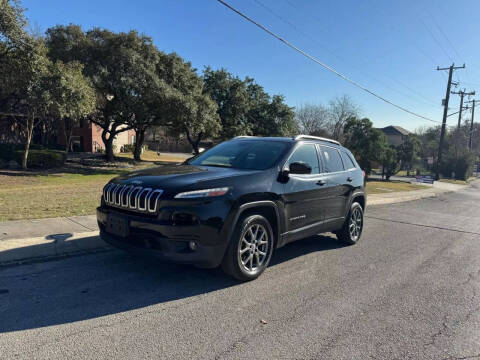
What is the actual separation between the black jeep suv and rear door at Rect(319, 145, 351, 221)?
0.11 ft

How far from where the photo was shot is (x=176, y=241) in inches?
142

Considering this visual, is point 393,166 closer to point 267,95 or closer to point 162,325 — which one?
point 267,95

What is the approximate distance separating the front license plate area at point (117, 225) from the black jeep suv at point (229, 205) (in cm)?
1

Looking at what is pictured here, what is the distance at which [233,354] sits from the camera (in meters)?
2.72

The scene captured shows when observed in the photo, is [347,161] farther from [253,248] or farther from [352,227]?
[253,248]

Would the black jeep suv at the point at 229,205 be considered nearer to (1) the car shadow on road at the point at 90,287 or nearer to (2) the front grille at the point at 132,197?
(2) the front grille at the point at 132,197

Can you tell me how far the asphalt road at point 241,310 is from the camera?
9.21 ft

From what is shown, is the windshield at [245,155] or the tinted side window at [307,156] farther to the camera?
the tinted side window at [307,156]

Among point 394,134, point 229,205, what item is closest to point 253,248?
point 229,205

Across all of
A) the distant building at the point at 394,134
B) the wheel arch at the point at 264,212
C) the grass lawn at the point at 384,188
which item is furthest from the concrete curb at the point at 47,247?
the distant building at the point at 394,134

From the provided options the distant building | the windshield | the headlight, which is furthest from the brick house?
the distant building

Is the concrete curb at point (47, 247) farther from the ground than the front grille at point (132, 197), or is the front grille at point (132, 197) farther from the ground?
the front grille at point (132, 197)

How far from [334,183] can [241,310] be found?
114 inches

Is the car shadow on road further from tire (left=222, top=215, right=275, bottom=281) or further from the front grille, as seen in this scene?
the front grille
